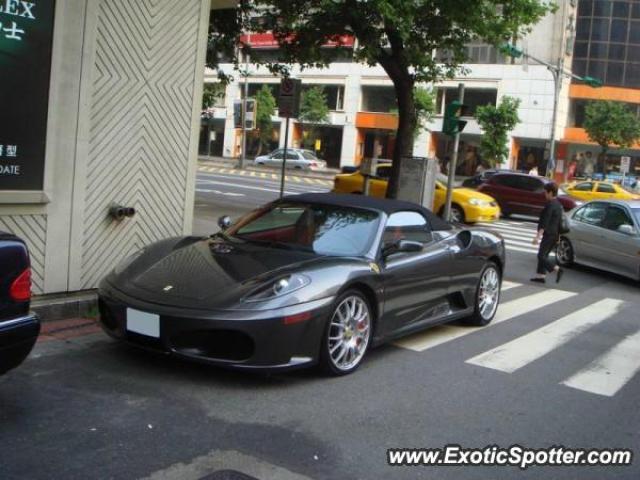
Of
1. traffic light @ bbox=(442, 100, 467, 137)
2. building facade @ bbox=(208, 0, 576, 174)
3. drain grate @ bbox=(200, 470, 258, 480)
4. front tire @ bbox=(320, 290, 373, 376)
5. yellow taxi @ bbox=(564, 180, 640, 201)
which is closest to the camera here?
drain grate @ bbox=(200, 470, 258, 480)

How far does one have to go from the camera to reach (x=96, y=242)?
7.23 m

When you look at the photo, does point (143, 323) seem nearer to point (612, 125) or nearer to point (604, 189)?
point (604, 189)

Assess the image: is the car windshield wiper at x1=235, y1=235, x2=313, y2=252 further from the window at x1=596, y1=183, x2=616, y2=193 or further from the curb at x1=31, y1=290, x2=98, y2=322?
the window at x1=596, y1=183, x2=616, y2=193

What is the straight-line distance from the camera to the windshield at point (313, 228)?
20.0 ft

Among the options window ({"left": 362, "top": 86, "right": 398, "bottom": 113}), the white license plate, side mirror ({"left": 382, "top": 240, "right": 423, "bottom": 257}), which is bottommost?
the white license plate

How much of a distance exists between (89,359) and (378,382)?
2.22 m

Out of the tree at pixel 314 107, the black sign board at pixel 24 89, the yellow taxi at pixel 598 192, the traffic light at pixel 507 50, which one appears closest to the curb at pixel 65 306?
the black sign board at pixel 24 89

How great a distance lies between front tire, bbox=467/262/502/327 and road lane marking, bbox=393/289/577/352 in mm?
97

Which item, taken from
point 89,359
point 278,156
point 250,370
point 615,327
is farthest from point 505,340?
point 278,156

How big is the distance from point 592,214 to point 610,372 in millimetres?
7537

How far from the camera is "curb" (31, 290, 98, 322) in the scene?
21.5 feet

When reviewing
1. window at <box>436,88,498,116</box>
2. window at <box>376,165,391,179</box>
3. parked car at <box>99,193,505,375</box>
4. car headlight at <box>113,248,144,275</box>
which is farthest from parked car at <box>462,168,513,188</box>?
window at <box>436,88,498,116</box>

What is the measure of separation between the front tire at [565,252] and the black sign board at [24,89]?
10192mm

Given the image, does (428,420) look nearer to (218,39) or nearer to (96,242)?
(96,242)
